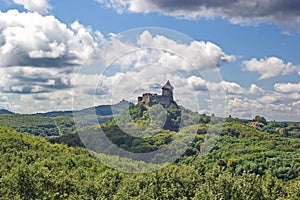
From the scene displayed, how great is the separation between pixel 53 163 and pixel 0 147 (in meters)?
17.0

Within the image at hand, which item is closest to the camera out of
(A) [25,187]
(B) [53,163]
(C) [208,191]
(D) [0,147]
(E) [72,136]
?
(C) [208,191]

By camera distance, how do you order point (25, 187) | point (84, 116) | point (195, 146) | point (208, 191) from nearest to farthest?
point (208, 191) < point (25, 187) < point (84, 116) < point (195, 146)

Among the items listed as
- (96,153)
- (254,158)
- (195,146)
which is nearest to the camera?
(96,153)

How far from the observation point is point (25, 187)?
48719 mm

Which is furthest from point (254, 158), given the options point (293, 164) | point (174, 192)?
point (174, 192)

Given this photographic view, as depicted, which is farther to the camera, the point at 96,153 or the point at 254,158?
the point at 254,158

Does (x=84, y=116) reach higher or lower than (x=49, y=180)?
higher

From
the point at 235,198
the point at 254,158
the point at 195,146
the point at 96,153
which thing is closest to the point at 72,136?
the point at 195,146

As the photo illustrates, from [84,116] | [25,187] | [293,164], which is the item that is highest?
[84,116]

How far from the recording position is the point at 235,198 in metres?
43.6

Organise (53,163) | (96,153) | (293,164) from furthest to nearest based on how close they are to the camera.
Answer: (293,164) → (96,153) → (53,163)

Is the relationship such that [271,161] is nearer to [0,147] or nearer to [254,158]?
[254,158]

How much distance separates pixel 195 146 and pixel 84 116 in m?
93.9

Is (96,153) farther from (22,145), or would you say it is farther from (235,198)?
(235,198)
